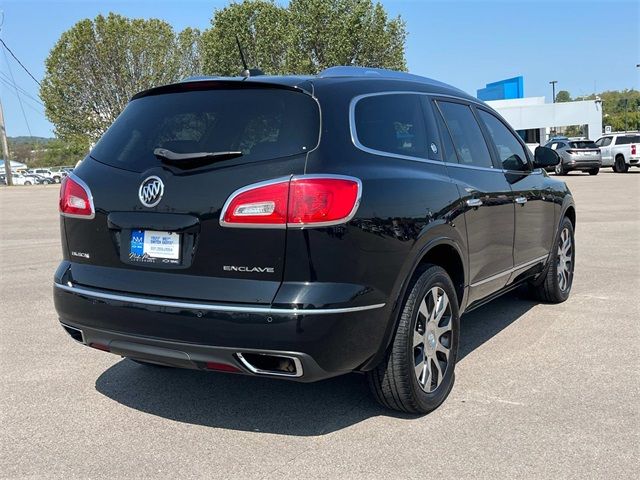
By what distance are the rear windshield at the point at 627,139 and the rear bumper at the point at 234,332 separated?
31.5m

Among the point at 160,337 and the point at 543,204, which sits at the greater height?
the point at 543,204

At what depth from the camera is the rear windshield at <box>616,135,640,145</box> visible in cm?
3086

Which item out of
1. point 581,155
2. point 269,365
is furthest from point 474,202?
point 581,155

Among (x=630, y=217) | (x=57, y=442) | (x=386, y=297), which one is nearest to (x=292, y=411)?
(x=386, y=297)

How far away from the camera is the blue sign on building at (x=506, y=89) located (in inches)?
2359

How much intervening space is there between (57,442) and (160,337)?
84 cm

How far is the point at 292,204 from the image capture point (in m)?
2.98

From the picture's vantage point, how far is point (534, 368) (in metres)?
4.42

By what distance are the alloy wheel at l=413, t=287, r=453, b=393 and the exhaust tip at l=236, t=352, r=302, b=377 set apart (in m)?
0.82

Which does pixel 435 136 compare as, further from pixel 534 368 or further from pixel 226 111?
pixel 534 368

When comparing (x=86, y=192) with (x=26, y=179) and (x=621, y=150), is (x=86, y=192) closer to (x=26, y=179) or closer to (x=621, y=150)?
(x=621, y=150)

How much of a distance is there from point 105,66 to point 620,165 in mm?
33277

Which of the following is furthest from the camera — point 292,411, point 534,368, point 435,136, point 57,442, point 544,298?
point 544,298

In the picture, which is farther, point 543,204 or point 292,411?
point 543,204
